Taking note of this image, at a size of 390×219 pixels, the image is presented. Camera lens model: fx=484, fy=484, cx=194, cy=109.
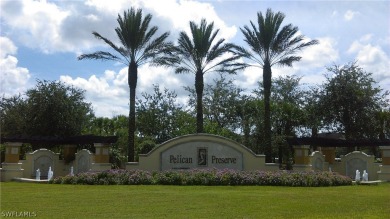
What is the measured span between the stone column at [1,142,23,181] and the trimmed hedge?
17.7 feet

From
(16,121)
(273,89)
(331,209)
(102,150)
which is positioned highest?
(273,89)

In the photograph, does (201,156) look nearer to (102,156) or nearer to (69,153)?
(102,156)

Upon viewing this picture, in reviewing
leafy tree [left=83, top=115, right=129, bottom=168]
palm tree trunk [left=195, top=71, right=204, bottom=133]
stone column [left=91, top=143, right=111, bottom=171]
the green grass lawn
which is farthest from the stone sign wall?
the green grass lawn

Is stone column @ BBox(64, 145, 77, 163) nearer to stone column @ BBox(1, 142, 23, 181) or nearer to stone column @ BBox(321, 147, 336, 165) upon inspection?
stone column @ BBox(1, 142, 23, 181)

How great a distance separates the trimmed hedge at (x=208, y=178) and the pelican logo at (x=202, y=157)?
3.61 meters

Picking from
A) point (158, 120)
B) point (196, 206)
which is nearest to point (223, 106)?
point (158, 120)

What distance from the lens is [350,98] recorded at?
39281 mm

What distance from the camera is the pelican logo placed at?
28.7 m

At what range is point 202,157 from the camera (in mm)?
28719

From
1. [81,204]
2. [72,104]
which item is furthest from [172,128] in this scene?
[81,204]

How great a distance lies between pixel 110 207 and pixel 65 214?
1785 mm

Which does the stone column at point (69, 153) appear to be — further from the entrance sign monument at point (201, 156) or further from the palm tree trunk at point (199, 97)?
the palm tree trunk at point (199, 97)

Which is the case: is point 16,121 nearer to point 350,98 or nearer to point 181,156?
point 181,156

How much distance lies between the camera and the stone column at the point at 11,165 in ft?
94.5
